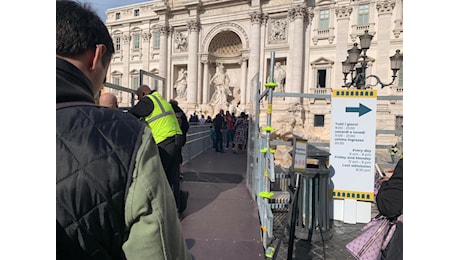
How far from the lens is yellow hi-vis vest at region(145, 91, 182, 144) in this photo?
3787 mm

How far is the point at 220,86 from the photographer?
83.1 feet

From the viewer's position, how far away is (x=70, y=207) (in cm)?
83

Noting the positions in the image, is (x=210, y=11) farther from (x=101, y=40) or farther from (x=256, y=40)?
(x=101, y=40)

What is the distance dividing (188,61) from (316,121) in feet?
42.0

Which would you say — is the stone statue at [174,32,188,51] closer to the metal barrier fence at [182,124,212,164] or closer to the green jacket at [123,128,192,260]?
the metal barrier fence at [182,124,212,164]

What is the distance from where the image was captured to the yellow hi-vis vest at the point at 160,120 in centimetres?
379

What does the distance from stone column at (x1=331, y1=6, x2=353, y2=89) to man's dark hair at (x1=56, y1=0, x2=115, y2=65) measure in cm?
2240

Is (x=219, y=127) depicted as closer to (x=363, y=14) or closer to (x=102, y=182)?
(x=102, y=182)

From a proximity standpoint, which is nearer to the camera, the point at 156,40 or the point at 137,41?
the point at 156,40

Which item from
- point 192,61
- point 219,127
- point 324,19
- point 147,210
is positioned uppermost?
point 324,19

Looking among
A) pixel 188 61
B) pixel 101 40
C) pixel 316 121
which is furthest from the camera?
pixel 188 61

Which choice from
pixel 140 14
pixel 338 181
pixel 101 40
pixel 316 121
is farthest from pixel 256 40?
pixel 101 40

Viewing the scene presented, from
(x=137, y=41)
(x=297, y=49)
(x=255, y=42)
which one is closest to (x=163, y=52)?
(x=137, y=41)

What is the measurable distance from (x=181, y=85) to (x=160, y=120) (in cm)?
2419
